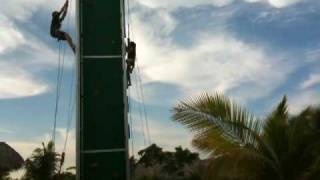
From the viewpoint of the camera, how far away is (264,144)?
1325 centimetres

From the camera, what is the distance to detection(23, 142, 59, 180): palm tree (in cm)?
3381

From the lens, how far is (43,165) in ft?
112

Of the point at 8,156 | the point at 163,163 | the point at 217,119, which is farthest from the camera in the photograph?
the point at 163,163

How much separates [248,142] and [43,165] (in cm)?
2281

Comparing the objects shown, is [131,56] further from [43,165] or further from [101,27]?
[43,165]

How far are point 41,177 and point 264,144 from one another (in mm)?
23292

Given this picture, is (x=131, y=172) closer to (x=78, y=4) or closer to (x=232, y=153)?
(x=232, y=153)

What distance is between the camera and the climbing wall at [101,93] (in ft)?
45.8

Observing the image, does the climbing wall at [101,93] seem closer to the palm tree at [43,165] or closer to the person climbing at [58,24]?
the person climbing at [58,24]

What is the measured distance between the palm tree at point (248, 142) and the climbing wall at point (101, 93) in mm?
1838

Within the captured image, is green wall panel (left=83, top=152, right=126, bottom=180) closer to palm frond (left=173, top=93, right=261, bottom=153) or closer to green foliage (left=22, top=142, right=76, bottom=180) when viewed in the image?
palm frond (left=173, top=93, right=261, bottom=153)

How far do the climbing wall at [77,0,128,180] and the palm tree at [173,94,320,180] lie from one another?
1.84 m

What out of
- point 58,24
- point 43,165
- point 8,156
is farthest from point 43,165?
point 58,24

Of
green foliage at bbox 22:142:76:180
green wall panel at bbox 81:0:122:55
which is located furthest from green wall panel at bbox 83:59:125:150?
green foliage at bbox 22:142:76:180
